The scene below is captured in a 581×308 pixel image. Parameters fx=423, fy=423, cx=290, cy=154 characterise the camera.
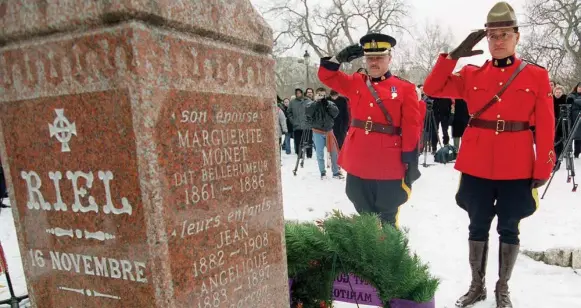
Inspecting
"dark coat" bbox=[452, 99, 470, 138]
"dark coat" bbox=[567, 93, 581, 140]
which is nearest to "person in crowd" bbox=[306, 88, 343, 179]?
"dark coat" bbox=[452, 99, 470, 138]

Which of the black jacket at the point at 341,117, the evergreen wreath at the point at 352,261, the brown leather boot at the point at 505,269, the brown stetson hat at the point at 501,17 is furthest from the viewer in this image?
the black jacket at the point at 341,117

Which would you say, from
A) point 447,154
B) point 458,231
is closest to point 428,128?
point 447,154

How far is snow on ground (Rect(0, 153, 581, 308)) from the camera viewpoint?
3.13 meters

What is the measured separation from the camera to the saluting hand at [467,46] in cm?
277

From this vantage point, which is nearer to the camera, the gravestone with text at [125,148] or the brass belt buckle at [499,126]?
the gravestone with text at [125,148]

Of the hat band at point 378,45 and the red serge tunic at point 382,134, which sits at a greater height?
the hat band at point 378,45

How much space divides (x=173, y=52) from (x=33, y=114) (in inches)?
20.1

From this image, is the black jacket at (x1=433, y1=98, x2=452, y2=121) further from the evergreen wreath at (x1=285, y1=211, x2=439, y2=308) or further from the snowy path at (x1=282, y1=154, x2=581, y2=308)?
the evergreen wreath at (x1=285, y1=211, x2=439, y2=308)

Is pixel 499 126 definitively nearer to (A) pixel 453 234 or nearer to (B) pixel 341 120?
(A) pixel 453 234

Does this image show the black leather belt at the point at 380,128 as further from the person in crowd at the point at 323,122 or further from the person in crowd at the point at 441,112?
the person in crowd at the point at 441,112

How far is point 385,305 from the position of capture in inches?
85.7

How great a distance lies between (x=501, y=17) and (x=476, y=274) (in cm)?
172

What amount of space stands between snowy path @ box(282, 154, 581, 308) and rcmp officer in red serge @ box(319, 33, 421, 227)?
757mm

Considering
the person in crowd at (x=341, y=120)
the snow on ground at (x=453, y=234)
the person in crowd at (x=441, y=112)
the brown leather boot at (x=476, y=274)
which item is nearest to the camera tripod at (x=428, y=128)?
the person in crowd at (x=441, y=112)
